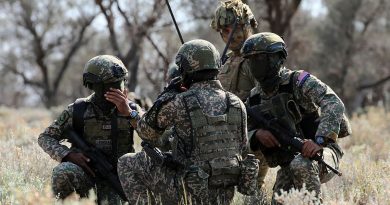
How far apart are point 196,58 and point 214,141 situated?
0.66 meters

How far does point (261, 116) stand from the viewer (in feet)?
20.7

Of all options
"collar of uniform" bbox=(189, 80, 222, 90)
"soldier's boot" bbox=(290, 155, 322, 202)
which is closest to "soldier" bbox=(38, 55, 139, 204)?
"collar of uniform" bbox=(189, 80, 222, 90)

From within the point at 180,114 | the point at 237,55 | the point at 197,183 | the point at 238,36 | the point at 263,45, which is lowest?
the point at 197,183

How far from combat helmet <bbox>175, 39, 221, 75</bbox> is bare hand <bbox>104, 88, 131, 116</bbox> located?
0.86 m

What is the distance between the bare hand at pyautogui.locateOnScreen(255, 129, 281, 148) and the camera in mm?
6184

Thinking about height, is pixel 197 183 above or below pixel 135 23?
below

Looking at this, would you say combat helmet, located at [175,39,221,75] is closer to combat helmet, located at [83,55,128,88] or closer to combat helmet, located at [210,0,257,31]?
combat helmet, located at [83,55,128,88]

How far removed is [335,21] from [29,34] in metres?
16.7

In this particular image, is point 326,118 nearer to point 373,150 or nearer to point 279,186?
point 279,186

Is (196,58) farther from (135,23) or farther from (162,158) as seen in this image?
(135,23)

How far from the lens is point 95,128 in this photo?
6469mm

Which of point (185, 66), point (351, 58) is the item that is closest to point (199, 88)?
point (185, 66)

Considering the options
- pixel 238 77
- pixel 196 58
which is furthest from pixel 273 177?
pixel 196 58

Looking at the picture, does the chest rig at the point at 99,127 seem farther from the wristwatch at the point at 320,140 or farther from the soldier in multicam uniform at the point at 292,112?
the wristwatch at the point at 320,140
